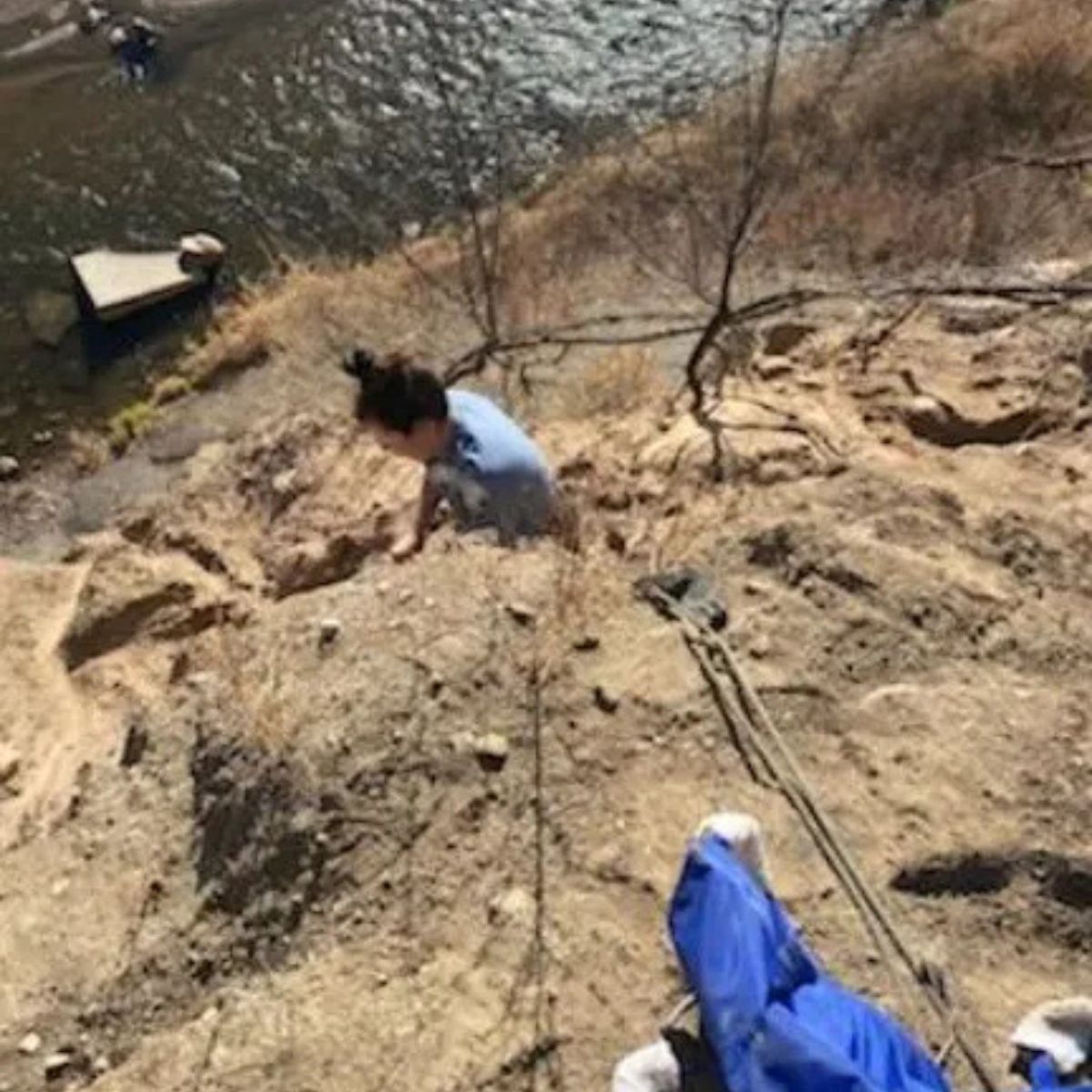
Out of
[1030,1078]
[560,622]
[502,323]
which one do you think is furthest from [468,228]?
[1030,1078]

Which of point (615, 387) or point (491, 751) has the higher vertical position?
point (491, 751)

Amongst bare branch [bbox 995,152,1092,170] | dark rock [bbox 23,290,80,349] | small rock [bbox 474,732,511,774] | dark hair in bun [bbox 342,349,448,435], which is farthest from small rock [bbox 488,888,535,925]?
dark rock [bbox 23,290,80,349]

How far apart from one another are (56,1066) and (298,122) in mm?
11730

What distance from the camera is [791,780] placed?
5.88 metres

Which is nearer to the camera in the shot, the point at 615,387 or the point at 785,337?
the point at 785,337

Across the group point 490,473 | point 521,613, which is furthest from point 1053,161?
point 521,613

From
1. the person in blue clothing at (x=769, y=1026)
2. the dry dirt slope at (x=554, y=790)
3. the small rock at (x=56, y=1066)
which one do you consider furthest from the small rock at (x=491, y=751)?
the small rock at (x=56, y=1066)

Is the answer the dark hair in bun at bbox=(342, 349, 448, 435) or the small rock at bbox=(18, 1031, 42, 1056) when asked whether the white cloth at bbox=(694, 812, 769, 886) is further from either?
the small rock at bbox=(18, 1031, 42, 1056)

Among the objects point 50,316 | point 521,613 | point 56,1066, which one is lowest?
point 50,316

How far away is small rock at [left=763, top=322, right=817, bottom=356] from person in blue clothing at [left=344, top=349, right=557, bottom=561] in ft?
10.2

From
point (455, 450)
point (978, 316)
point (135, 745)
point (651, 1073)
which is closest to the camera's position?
point (651, 1073)

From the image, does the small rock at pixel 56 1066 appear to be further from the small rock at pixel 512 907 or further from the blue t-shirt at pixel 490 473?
the blue t-shirt at pixel 490 473

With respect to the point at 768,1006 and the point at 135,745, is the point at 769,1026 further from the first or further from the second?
the point at 135,745

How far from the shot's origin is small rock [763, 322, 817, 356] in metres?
10.0
